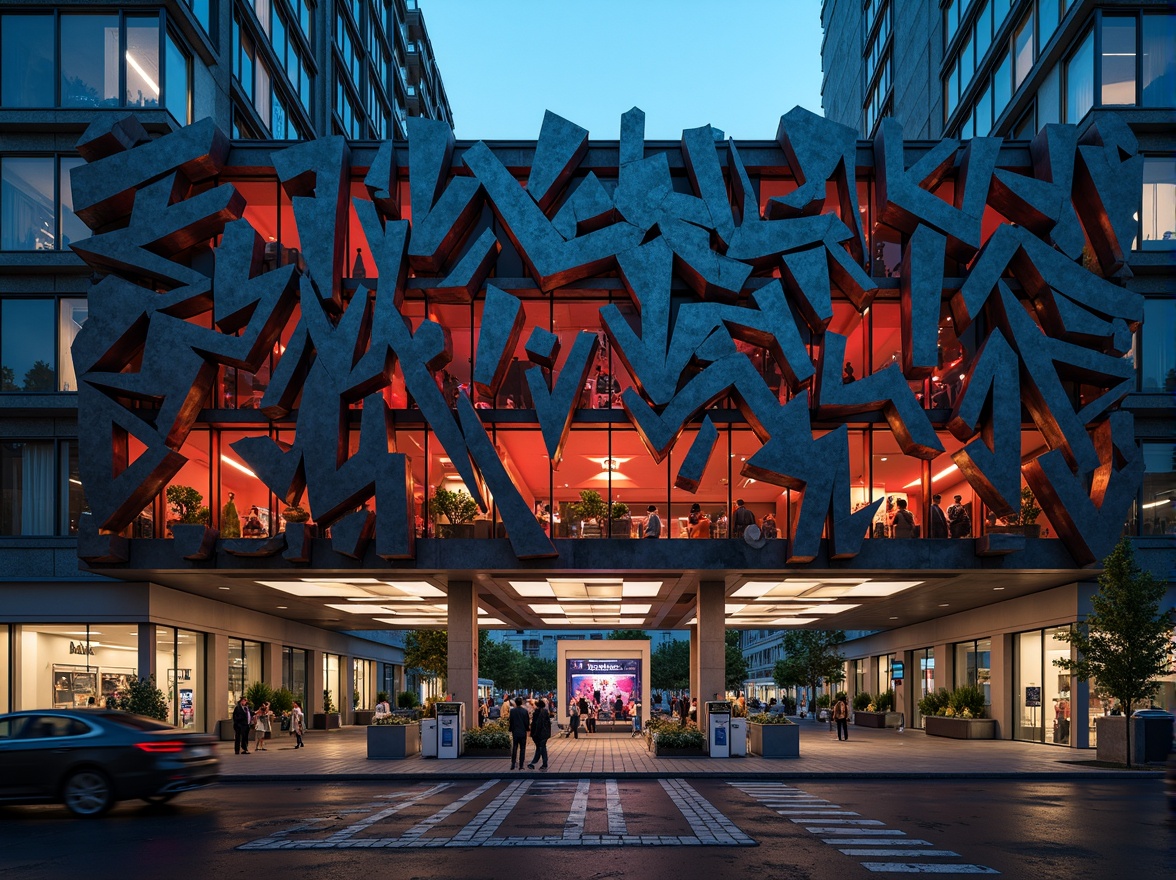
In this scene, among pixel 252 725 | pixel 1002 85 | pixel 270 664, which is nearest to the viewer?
pixel 252 725

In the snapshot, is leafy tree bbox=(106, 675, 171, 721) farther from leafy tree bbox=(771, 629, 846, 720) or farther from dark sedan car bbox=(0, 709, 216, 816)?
leafy tree bbox=(771, 629, 846, 720)

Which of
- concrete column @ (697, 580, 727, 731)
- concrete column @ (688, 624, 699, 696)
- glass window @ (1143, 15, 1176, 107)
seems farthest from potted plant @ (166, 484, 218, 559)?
glass window @ (1143, 15, 1176, 107)

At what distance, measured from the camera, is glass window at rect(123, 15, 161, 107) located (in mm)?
32969

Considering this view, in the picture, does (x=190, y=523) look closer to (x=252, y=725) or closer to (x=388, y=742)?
(x=388, y=742)

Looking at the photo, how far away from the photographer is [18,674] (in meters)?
32.6

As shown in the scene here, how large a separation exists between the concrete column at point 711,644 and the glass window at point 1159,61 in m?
19.3

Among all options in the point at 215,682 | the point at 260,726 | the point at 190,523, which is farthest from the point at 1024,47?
the point at 215,682

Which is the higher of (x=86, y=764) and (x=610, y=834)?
(x=86, y=764)

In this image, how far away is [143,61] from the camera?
33188mm

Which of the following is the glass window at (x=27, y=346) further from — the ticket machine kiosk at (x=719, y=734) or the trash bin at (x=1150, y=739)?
the trash bin at (x=1150, y=739)

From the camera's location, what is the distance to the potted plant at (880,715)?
5147 centimetres

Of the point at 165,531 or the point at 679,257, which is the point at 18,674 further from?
the point at 679,257

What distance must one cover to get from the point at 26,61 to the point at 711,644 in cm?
2635

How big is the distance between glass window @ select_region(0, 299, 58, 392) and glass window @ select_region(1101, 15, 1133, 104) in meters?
32.0
